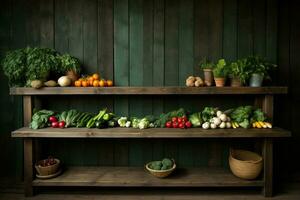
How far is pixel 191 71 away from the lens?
10.6 ft

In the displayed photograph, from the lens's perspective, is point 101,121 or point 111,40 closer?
point 101,121

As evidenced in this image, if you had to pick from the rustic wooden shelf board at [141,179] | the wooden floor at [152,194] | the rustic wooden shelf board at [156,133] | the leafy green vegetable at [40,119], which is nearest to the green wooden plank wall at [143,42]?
the rustic wooden shelf board at [141,179]

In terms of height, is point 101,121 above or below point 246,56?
below

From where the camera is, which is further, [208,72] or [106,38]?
[106,38]

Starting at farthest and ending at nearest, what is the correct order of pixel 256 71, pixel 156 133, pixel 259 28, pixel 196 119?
pixel 259 28 < pixel 196 119 < pixel 256 71 < pixel 156 133

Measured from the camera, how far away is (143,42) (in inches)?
128

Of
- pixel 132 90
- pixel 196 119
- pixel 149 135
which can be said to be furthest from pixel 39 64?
pixel 196 119

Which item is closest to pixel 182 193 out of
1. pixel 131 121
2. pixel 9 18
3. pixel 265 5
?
pixel 131 121

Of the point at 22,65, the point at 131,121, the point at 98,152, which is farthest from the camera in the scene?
the point at 98,152

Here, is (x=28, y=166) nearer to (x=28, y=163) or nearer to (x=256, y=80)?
(x=28, y=163)

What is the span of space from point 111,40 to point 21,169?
2.36 m

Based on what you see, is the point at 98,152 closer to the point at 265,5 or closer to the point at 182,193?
the point at 182,193

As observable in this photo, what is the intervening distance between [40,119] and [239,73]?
8.58 ft

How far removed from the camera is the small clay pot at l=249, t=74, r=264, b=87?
2.81 metres
